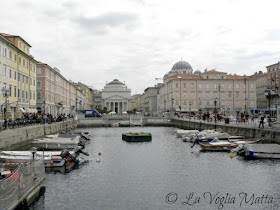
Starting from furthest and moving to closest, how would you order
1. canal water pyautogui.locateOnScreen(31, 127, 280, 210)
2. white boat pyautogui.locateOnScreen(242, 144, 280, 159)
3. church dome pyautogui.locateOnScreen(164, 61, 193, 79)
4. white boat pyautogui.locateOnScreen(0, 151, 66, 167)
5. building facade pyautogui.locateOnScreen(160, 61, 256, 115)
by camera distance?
church dome pyautogui.locateOnScreen(164, 61, 193, 79) < building facade pyautogui.locateOnScreen(160, 61, 256, 115) < white boat pyautogui.locateOnScreen(242, 144, 280, 159) < white boat pyautogui.locateOnScreen(0, 151, 66, 167) < canal water pyautogui.locateOnScreen(31, 127, 280, 210)

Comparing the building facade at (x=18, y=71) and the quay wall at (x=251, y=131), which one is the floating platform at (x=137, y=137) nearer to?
the quay wall at (x=251, y=131)

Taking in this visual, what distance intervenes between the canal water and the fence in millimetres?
1278

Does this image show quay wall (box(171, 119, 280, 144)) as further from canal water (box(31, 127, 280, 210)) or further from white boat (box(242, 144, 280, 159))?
canal water (box(31, 127, 280, 210))

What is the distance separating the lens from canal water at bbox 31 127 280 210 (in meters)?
16.0

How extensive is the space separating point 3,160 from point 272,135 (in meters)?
26.2

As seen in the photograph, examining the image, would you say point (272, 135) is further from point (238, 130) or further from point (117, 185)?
point (117, 185)

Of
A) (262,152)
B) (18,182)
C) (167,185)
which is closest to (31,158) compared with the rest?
(167,185)

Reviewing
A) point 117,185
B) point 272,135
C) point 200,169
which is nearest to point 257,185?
point 200,169

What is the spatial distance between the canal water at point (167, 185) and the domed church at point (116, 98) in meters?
147

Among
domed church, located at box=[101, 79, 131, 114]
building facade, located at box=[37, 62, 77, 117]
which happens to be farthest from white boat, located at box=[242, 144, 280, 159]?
domed church, located at box=[101, 79, 131, 114]

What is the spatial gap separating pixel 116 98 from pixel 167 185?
157 m

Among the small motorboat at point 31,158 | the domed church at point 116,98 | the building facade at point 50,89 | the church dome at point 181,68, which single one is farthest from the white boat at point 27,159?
the domed church at point 116,98

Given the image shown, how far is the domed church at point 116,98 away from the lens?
176 m

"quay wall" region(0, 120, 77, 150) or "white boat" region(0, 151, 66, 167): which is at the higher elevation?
"quay wall" region(0, 120, 77, 150)
